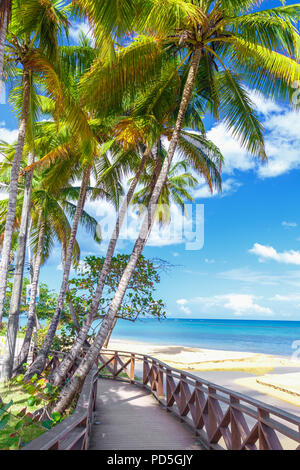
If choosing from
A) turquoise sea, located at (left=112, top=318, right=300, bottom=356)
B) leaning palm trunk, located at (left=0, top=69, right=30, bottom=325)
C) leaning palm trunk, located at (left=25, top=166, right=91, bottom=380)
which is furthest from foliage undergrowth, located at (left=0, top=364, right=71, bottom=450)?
turquoise sea, located at (left=112, top=318, right=300, bottom=356)

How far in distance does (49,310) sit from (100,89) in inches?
455

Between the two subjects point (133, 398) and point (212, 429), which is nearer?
point (212, 429)

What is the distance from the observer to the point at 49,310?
1667cm

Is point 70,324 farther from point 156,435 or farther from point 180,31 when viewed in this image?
point 180,31

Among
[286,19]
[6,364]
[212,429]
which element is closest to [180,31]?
[286,19]

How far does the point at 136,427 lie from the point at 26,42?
8612 mm

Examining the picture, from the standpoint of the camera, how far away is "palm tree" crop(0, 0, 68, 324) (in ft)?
22.8

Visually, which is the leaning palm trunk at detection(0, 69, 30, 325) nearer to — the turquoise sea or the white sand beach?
the white sand beach

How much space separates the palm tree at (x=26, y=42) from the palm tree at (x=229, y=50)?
1196 mm

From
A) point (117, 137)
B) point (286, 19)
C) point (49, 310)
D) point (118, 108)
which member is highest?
point (286, 19)

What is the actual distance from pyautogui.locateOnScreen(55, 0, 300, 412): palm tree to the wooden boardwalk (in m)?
1.05

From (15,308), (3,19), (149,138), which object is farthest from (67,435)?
(15,308)

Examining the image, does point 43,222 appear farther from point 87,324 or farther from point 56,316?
point 87,324

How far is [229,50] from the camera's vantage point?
8.68 meters
